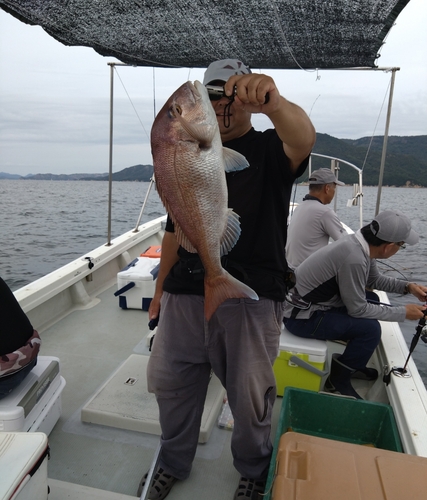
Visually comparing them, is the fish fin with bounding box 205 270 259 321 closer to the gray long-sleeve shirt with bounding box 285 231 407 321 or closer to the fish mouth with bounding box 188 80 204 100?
the fish mouth with bounding box 188 80 204 100

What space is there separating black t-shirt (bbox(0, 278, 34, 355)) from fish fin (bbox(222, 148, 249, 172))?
1491 mm

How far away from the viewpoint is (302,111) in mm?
1604

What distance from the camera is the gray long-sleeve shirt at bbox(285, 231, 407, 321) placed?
321cm

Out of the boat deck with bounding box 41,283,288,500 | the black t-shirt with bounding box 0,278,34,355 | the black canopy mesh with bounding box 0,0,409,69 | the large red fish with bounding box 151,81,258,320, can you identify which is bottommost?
the boat deck with bounding box 41,283,288,500

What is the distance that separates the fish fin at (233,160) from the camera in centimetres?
151

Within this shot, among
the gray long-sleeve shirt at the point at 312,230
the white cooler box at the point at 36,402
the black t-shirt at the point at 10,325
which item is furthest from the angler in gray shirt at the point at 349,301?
the black t-shirt at the point at 10,325

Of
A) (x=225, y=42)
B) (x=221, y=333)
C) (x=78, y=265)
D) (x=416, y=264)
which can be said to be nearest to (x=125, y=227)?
(x=416, y=264)

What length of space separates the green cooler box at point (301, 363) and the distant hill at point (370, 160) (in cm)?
162

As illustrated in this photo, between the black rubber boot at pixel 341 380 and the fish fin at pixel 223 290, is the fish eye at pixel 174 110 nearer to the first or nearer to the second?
the fish fin at pixel 223 290

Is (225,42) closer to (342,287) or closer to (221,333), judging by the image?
(342,287)

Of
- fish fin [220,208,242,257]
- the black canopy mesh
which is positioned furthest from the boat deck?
the black canopy mesh

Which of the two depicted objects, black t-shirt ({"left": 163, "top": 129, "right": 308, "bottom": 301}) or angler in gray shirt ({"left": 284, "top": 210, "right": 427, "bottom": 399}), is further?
angler in gray shirt ({"left": 284, "top": 210, "right": 427, "bottom": 399})

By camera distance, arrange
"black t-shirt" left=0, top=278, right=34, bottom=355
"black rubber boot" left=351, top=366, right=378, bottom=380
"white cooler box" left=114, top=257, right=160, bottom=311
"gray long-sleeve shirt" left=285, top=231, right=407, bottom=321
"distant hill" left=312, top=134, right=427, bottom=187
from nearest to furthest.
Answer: "black t-shirt" left=0, top=278, right=34, bottom=355 → "gray long-sleeve shirt" left=285, top=231, right=407, bottom=321 → "black rubber boot" left=351, top=366, right=378, bottom=380 → "white cooler box" left=114, top=257, right=160, bottom=311 → "distant hill" left=312, top=134, right=427, bottom=187

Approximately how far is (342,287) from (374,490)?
1930 mm
